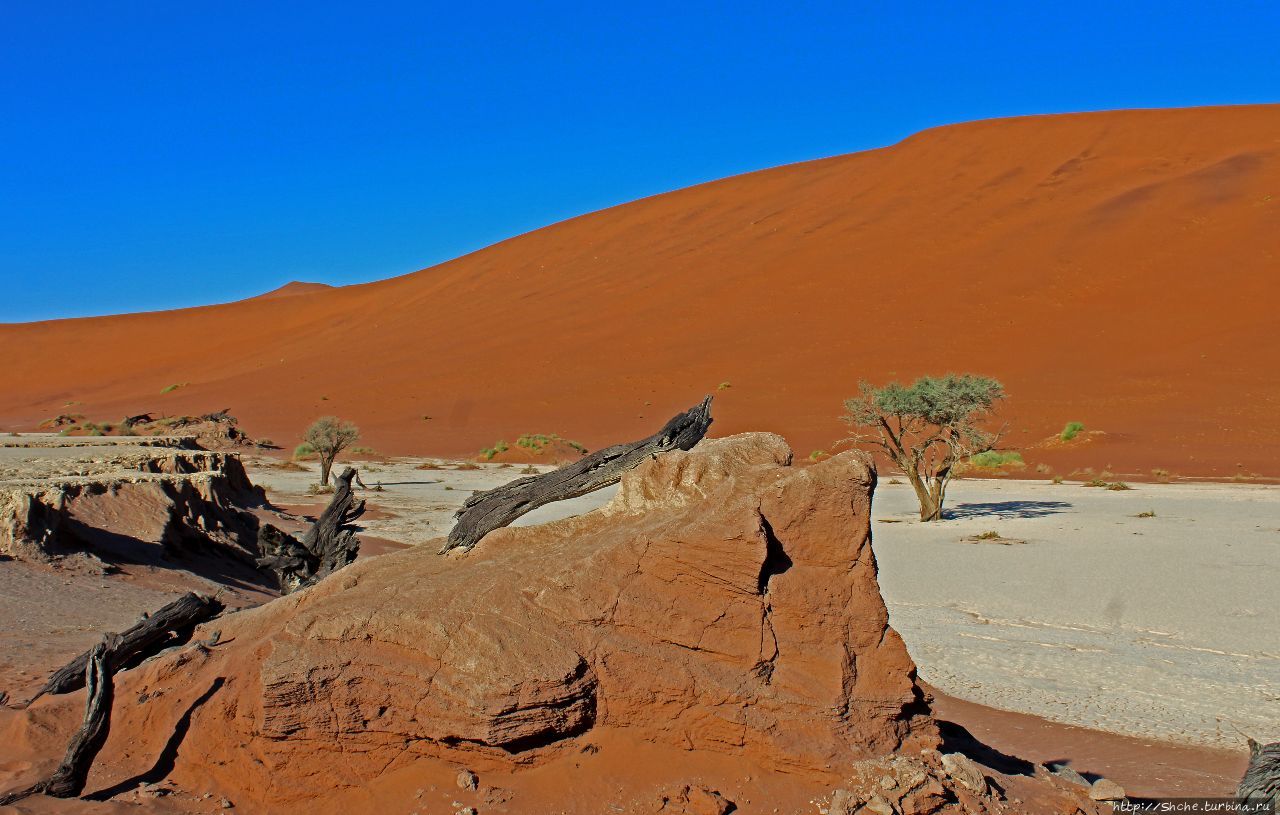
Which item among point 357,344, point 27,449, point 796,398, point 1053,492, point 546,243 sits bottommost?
point 1053,492

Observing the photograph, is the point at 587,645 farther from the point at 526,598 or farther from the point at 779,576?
the point at 779,576

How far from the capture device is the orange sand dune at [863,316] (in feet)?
120

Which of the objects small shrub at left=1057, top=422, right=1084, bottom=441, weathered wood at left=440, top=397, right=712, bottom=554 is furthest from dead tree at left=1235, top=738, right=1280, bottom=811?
small shrub at left=1057, top=422, right=1084, bottom=441

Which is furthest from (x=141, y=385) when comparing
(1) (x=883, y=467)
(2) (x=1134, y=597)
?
(2) (x=1134, y=597)

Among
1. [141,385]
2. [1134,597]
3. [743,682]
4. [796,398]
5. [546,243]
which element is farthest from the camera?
[546,243]

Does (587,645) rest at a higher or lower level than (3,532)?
lower

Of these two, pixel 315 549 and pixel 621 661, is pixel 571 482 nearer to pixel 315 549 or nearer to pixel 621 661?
pixel 621 661

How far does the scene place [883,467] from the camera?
32625mm

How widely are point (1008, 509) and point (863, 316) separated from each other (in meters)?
27.4

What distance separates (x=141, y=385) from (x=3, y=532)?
221ft

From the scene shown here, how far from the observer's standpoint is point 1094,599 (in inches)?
468

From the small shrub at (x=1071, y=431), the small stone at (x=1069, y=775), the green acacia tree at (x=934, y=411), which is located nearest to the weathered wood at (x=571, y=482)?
the small stone at (x=1069, y=775)

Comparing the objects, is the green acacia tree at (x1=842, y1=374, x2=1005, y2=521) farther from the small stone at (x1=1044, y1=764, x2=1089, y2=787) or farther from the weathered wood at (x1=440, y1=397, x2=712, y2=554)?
the weathered wood at (x1=440, y1=397, x2=712, y2=554)

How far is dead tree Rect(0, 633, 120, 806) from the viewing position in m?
4.70
